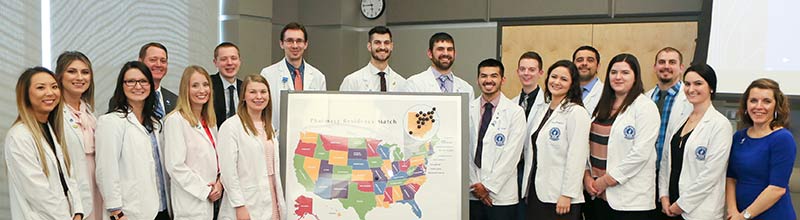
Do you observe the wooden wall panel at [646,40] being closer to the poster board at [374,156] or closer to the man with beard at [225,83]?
the poster board at [374,156]

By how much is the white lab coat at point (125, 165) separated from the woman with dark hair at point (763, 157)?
2.90 meters

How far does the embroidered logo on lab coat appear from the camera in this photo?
327cm

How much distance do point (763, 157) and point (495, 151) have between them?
51.7 inches

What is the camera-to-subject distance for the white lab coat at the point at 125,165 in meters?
3.06

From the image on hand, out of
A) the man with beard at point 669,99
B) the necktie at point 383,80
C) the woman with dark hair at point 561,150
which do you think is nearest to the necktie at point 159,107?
the necktie at point 383,80

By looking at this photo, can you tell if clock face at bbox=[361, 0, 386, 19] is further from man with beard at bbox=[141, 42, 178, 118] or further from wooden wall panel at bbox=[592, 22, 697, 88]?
man with beard at bbox=[141, 42, 178, 118]

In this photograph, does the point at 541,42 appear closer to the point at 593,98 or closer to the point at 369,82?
the point at 593,98

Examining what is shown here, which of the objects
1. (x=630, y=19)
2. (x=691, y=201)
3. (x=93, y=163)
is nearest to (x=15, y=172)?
(x=93, y=163)

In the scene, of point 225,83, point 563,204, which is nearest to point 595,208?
point 563,204

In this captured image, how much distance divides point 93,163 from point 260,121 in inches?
32.3

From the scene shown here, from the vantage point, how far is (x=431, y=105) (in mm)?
3467

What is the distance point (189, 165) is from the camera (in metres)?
3.24

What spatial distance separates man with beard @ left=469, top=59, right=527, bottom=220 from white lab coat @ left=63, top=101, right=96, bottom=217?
1947 mm

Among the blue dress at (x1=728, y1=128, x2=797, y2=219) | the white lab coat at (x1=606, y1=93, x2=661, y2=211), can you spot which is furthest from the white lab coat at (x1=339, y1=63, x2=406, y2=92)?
the blue dress at (x1=728, y1=128, x2=797, y2=219)
